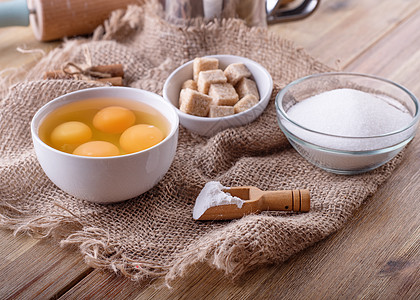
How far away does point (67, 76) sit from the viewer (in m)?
1.18

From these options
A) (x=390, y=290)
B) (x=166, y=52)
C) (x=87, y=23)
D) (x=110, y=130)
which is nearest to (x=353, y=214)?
(x=390, y=290)

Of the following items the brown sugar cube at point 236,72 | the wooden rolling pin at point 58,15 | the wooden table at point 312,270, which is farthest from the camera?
the wooden rolling pin at point 58,15

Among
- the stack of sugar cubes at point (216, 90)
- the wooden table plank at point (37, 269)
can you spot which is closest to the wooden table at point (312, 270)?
the wooden table plank at point (37, 269)

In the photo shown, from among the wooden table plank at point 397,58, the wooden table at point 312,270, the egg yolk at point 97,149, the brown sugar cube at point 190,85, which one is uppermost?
the egg yolk at point 97,149

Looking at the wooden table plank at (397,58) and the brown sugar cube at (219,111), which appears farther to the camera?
the wooden table plank at (397,58)

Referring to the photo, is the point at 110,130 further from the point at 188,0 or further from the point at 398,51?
the point at 398,51

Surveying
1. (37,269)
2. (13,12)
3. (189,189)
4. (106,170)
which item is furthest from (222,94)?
(13,12)

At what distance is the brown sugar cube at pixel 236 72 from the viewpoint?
1.15 metres

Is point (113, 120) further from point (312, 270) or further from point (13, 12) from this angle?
point (13, 12)

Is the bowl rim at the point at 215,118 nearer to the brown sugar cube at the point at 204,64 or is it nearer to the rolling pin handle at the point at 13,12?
the brown sugar cube at the point at 204,64

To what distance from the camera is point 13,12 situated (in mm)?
1391

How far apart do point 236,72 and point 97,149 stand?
40 centimetres

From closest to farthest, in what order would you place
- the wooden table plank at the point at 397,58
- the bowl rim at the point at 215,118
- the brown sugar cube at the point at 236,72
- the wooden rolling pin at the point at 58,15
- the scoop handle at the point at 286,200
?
the scoop handle at the point at 286,200, the bowl rim at the point at 215,118, the brown sugar cube at the point at 236,72, the wooden table plank at the point at 397,58, the wooden rolling pin at the point at 58,15

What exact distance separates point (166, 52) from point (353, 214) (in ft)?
2.02
